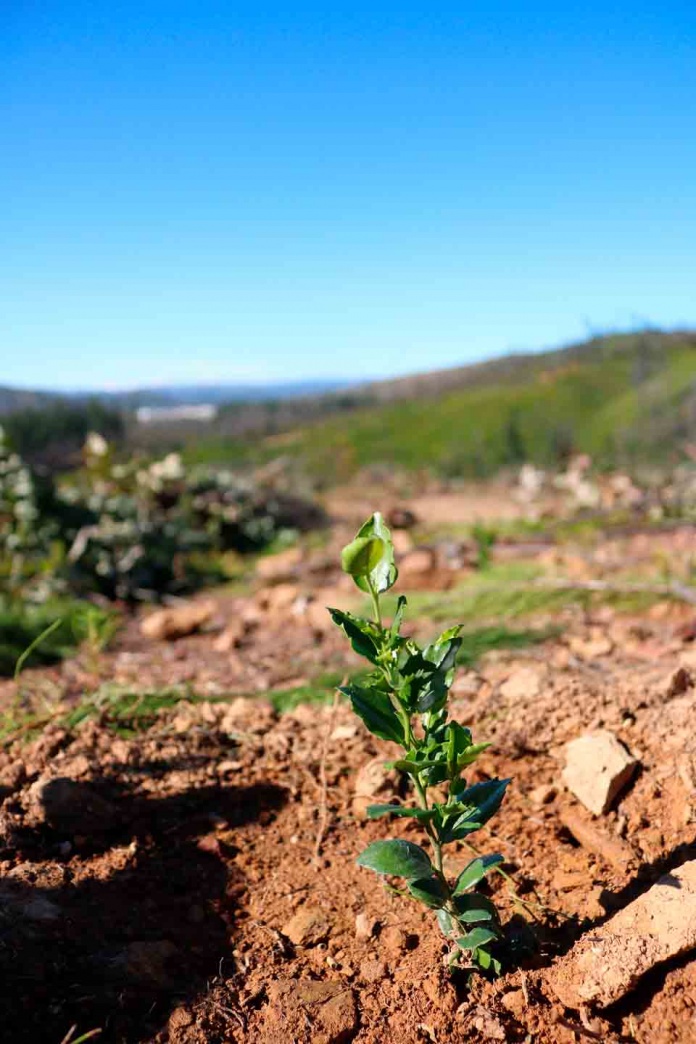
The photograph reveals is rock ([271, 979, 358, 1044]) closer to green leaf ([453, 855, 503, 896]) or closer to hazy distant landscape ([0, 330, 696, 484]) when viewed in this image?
green leaf ([453, 855, 503, 896])

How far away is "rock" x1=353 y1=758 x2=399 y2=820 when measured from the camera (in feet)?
7.22

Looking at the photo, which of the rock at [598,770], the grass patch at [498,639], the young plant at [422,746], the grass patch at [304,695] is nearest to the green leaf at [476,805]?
the young plant at [422,746]

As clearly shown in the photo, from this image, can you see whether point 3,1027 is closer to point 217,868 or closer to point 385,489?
point 217,868

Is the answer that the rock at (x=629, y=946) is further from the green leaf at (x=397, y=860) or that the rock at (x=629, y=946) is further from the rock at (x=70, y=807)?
the rock at (x=70, y=807)

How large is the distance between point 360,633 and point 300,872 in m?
0.74

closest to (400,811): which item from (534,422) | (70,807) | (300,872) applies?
(300,872)

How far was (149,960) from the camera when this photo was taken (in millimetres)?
1661

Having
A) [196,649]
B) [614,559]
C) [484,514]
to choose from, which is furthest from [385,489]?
[196,649]

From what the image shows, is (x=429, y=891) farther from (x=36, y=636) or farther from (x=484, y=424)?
(x=484, y=424)

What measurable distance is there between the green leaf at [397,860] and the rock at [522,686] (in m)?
1.00

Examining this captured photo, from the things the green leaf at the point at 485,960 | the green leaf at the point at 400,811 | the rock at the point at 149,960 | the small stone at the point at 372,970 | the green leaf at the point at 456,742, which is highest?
the green leaf at the point at 456,742

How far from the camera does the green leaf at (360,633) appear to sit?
154 cm

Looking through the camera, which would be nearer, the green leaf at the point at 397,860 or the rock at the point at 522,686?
the green leaf at the point at 397,860

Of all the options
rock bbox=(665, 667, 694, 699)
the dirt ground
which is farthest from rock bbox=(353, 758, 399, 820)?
rock bbox=(665, 667, 694, 699)
